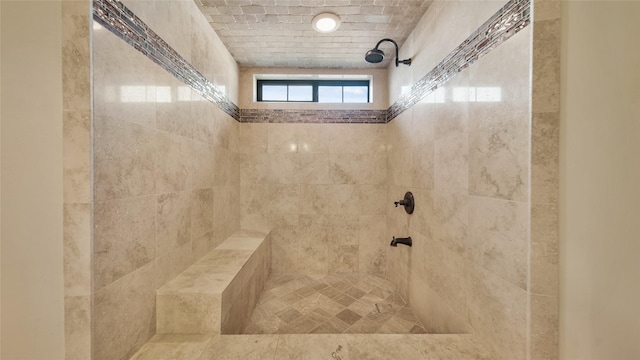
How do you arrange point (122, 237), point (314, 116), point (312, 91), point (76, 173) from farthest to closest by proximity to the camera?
point (312, 91) → point (314, 116) → point (122, 237) → point (76, 173)

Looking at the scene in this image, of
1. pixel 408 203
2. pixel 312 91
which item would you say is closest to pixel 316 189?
pixel 408 203

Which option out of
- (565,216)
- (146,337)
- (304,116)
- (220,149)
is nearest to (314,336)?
(146,337)

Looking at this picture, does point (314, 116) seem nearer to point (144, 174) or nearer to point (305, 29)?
point (305, 29)

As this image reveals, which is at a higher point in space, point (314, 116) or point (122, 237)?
point (314, 116)

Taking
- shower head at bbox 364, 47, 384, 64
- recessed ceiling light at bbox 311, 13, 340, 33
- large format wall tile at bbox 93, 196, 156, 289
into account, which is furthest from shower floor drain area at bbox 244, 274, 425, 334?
recessed ceiling light at bbox 311, 13, 340, 33

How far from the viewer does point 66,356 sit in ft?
2.70

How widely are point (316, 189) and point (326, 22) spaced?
1.60 meters

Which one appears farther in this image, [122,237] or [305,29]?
[305,29]

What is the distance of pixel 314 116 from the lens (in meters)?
2.58

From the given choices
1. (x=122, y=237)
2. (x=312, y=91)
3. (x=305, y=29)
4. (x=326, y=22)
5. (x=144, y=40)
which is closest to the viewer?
(x=122, y=237)

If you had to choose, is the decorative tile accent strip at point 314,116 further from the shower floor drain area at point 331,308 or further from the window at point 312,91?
the shower floor drain area at point 331,308

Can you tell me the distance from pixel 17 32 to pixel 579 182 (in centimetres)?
209

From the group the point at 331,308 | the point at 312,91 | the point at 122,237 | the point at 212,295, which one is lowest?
the point at 331,308

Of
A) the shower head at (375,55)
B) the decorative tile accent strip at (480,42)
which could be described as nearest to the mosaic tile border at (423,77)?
the decorative tile accent strip at (480,42)
